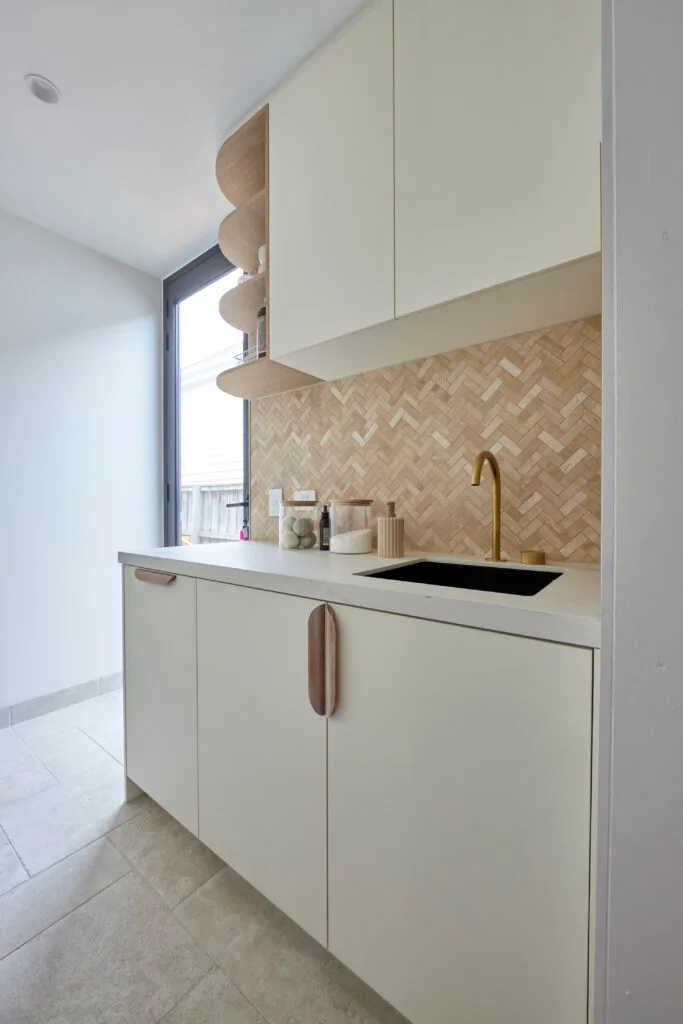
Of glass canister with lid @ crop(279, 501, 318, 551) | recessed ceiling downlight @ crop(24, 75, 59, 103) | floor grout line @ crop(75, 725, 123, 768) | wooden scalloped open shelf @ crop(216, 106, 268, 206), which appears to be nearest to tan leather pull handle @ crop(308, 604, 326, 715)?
glass canister with lid @ crop(279, 501, 318, 551)

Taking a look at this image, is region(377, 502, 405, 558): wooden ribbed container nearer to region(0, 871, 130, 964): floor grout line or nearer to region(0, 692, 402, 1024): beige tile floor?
region(0, 692, 402, 1024): beige tile floor

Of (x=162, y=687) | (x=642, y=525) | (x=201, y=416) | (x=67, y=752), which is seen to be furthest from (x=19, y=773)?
(x=642, y=525)

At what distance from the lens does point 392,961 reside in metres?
0.82

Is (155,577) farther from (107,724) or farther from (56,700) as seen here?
(56,700)

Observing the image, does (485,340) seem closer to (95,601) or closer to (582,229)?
(582,229)

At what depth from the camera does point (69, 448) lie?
242cm

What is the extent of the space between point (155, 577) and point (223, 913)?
3.04 ft

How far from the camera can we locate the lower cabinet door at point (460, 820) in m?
0.61

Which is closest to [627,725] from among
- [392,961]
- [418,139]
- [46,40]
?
[392,961]

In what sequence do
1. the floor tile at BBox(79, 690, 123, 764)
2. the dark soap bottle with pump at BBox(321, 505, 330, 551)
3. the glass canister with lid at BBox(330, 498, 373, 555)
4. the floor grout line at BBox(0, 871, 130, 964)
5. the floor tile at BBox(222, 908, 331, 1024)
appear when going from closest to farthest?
1. the floor tile at BBox(222, 908, 331, 1024)
2. the floor grout line at BBox(0, 871, 130, 964)
3. the glass canister with lid at BBox(330, 498, 373, 555)
4. the dark soap bottle with pump at BBox(321, 505, 330, 551)
5. the floor tile at BBox(79, 690, 123, 764)

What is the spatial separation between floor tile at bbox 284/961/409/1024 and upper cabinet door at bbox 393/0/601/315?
5.24ft

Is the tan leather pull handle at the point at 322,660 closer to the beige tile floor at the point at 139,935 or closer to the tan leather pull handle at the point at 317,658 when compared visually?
the tan leather pull handle at the point at 317,658

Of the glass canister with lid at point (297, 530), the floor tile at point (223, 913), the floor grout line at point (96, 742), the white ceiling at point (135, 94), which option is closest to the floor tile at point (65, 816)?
the floor grout line at point (96, 742)

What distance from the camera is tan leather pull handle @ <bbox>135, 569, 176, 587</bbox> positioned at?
4.24 feet
